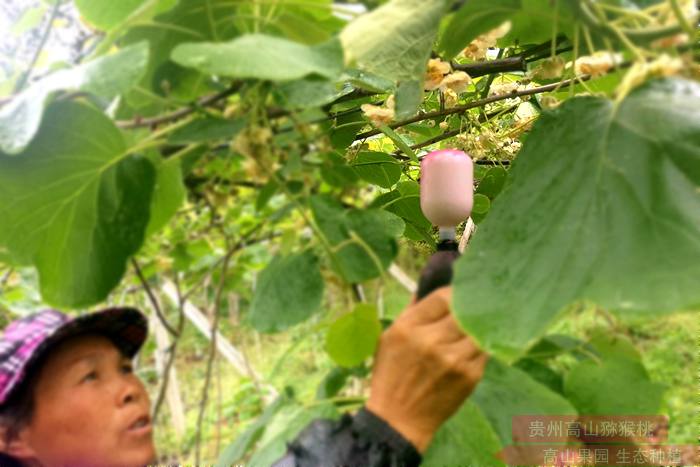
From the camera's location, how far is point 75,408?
104 cm

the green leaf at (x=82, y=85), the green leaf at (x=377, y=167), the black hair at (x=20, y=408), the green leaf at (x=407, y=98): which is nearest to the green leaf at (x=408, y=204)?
the green leaf at (x=377, y=167)

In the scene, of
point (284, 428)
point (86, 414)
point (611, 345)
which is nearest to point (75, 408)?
point (86, 414)

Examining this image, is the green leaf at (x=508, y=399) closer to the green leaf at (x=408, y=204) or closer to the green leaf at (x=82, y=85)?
the green leaf at (x=82, y=85)

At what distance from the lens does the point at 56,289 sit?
1.47 feet

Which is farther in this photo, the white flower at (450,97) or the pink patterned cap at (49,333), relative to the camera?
the pink patterned cap at (49,333)

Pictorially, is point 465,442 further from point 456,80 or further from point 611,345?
point 456,80

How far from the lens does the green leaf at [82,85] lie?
0.33 metres

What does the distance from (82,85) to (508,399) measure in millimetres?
362

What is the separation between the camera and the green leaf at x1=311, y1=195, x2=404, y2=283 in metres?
0.37

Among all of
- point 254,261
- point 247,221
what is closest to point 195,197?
point 247,221

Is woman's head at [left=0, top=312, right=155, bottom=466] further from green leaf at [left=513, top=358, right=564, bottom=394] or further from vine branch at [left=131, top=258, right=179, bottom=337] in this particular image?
green leaf at [left=513, top=358, right=564, bottom=394]

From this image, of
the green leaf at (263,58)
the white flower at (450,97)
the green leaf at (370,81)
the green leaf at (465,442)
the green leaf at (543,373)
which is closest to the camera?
the green leaf at (263,58)

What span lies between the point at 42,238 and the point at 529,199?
36 cm

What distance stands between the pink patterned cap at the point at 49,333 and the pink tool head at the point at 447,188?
86 cm
